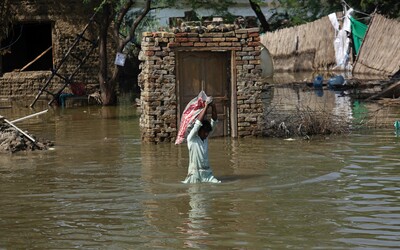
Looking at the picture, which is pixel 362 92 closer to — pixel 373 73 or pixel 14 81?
pixel 373 73

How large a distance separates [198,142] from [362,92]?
14.2 m

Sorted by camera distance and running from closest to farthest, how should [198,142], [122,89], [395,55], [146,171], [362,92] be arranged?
[198,142]
[146,171]
[362,92]
[395,55]
[122,89]

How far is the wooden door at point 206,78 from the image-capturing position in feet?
54.7

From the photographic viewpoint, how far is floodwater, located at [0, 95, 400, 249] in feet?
29.7

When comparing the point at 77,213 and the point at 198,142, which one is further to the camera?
the point at 198,142

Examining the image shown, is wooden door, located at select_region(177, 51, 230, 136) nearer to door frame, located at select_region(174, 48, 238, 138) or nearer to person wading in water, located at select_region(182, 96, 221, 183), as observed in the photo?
door frame, located at select_region(174, 48, 238, 138)

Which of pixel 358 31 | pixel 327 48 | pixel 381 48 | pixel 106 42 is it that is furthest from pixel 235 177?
pixel 327 48

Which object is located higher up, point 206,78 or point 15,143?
point 206,78

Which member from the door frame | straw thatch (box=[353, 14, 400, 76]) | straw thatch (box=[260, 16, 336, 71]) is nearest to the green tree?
the door frame

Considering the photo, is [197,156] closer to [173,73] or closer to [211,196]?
[211,196]

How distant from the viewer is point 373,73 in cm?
3056

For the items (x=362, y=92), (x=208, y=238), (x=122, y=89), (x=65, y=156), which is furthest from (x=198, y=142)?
(x=122, y=89)

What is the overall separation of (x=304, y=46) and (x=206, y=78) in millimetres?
21776

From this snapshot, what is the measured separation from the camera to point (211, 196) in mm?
11172
